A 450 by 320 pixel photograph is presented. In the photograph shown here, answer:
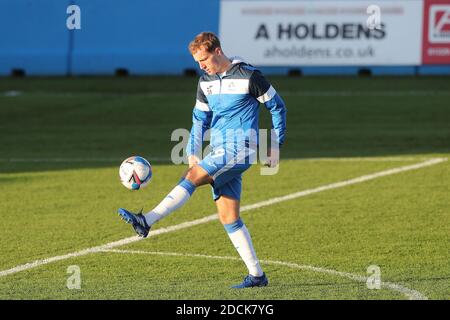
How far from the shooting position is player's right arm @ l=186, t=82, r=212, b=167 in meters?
9.78

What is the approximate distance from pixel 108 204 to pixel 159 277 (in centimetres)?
424

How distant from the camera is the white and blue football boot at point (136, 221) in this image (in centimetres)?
891

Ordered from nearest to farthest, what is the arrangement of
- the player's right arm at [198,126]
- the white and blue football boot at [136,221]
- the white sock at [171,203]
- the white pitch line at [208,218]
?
the white and blue football boot at [136,221], the white sock at [171,203], the player's right arm at [198,126], the white pitch line at [208,218]

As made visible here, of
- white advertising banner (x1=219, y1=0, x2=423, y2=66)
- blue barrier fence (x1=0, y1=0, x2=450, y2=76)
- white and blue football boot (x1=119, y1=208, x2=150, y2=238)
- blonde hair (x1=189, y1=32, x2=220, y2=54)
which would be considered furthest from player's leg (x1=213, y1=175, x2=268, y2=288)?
blue barrier fence (x1=0, y1=0, x2=450, y2=76)

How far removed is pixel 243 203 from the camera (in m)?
14.4

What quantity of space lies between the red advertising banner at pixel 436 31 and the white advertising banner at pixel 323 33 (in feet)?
0.51

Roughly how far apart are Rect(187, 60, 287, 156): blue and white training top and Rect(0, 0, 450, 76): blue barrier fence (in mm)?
20411

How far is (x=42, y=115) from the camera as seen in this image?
24062 mm

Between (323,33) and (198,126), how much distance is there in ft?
64.7
